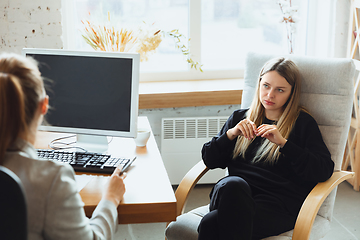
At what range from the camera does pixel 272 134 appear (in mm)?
1591

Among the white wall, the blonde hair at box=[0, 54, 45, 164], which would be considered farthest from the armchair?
Answer: the white wall

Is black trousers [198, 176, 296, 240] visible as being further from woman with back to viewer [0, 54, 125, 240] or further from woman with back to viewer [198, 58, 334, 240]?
woman with back to viewer [0, 54, 125, 240]

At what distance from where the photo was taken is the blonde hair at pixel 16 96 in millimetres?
797

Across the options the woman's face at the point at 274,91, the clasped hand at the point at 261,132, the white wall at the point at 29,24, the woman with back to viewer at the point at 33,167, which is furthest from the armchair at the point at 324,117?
the white wall at the point at 29,24

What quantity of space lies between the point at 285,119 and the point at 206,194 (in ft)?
3.95

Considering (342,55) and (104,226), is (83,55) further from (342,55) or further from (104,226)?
(342,55)

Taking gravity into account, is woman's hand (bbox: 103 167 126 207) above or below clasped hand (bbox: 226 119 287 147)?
below

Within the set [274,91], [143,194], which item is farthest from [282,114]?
[143,194]

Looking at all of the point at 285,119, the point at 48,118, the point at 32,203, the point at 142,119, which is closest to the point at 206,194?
the point at 142,119

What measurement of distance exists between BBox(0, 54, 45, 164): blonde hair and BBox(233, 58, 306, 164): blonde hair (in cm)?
109

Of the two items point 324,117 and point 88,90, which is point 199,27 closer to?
point 324,117

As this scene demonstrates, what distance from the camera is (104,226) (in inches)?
41.6

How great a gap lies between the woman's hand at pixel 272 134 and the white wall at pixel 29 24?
1.57m

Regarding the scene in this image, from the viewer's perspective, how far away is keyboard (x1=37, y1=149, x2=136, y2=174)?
142 cm
